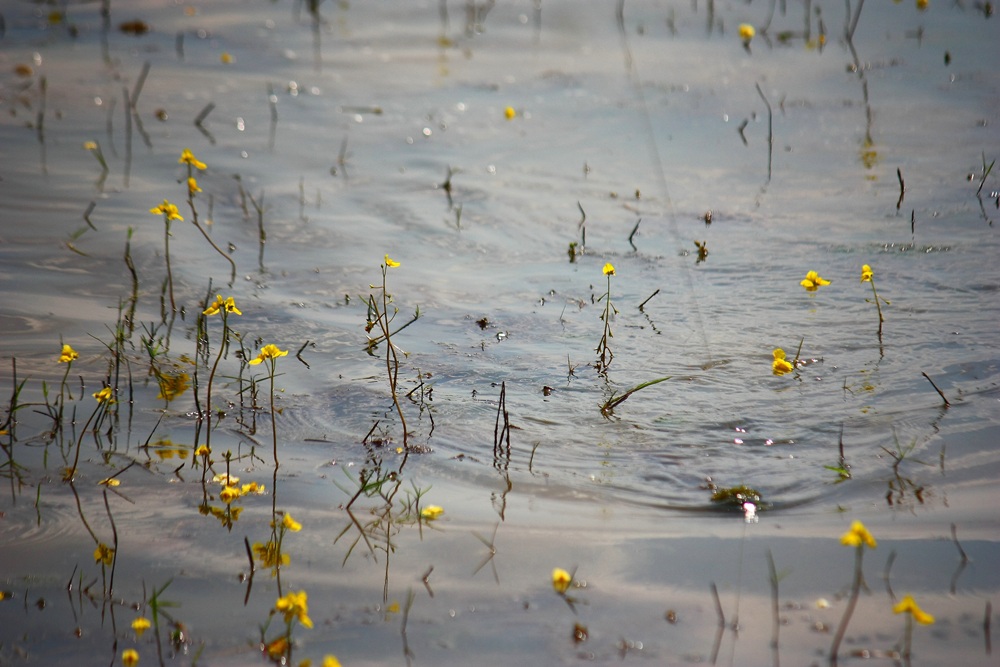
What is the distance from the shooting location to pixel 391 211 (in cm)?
584

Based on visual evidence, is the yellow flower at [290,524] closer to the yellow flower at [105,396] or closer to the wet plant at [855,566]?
the yellow flower at [105,396]

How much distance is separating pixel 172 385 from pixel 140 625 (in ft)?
5.07

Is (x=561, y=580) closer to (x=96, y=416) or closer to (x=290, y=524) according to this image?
(x=290, y=524)

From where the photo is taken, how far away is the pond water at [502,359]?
8.76ft

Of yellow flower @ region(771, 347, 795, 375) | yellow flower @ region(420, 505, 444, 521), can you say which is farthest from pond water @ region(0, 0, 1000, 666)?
yellow flower @ region(771, 347, 795, 375)

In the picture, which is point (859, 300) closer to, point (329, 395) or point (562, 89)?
point (329, 395)

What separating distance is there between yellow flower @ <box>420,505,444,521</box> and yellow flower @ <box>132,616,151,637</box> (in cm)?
83

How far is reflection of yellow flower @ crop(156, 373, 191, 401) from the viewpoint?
3.78m

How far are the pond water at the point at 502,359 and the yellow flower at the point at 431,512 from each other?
0.04ft

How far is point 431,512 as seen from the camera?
116 inches

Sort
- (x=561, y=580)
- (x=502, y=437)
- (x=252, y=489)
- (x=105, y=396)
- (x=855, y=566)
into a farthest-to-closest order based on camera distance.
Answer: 1. (x=502, y=437)
2. (x=105, y=396)
3. (x=252, y=489)
4. (x=855, y=566)
5. (x=561, y=580)

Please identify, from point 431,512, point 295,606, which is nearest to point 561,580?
point 431,512

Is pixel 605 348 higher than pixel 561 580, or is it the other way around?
pixel 605 348

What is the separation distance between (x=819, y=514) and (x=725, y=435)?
565mm
